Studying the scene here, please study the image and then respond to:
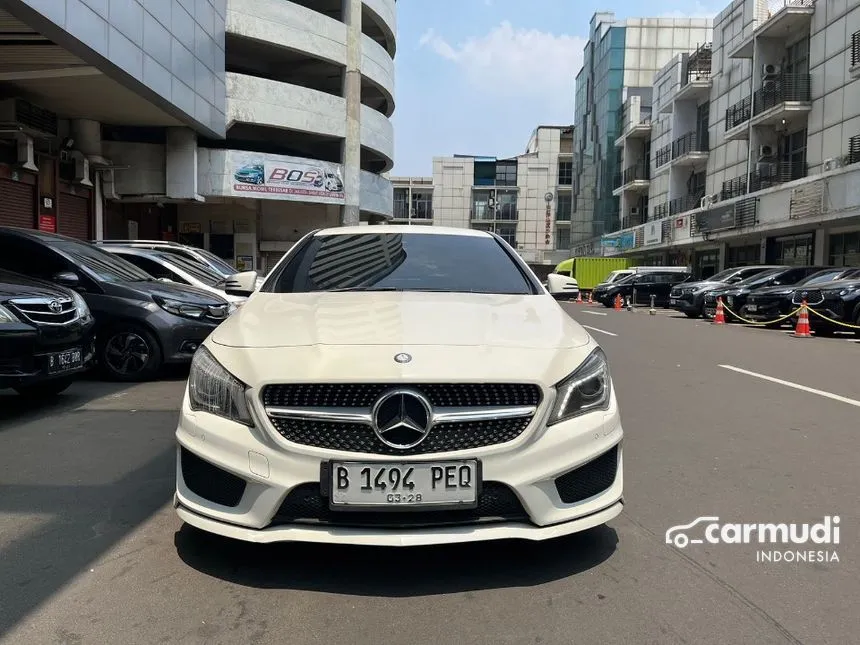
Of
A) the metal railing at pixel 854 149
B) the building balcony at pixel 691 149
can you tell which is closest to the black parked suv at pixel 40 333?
the metal railing at pixel 854 149

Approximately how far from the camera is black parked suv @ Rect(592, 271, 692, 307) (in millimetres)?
28859

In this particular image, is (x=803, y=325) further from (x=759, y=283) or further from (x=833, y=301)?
(x=759, y=283)

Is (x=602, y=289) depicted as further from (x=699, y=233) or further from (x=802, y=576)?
(x=802, y=576)

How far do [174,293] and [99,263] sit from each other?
90 centimetres

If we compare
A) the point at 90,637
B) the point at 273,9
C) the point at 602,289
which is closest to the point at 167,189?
the point at 273,9

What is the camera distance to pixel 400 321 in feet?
9.82

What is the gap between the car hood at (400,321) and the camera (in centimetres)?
279

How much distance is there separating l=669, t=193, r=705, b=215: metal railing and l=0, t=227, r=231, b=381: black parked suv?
112ft

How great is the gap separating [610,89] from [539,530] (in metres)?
51.9

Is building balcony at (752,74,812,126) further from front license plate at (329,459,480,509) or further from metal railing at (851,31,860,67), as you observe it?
front license plate at (329,459,480,509)

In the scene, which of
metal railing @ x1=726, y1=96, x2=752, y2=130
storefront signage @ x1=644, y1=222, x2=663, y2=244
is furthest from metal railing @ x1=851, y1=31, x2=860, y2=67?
storefront signage @ x1=644, y1=222, x2=663, y2=244

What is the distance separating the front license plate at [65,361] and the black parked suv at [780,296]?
14.3 meters

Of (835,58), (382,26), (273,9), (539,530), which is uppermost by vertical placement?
(382,26)

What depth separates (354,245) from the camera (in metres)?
4.37
